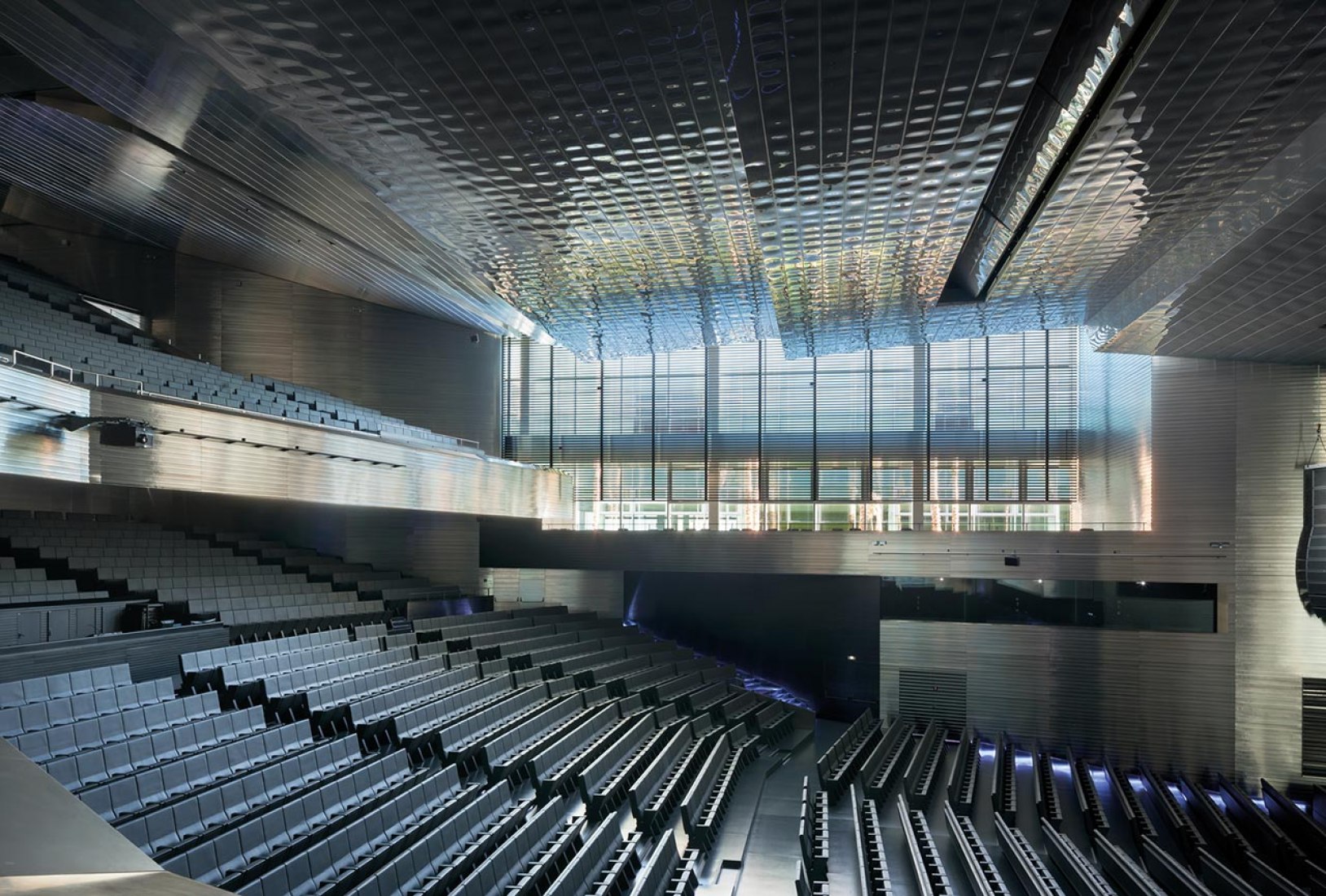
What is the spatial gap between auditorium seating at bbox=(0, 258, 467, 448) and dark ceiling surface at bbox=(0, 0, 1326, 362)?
4.12ft

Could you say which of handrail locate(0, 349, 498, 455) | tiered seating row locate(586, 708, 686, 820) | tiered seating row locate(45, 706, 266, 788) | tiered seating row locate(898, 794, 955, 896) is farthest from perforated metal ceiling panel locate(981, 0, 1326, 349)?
handrail locate(0, 349, 498, 455)

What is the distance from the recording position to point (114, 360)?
12.1 m

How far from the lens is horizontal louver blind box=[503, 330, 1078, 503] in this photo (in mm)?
17719

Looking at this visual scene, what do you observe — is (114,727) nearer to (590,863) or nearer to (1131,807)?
(590,863)

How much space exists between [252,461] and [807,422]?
9.70 metres

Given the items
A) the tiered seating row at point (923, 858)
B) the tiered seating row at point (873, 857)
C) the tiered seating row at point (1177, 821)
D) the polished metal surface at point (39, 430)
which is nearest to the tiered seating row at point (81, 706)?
the polished metal surface at point (39, 430)

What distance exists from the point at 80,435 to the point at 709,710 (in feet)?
27.0

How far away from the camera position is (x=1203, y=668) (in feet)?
48.2

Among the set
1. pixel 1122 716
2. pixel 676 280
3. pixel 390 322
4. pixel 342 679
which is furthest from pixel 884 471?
pixel 342 679

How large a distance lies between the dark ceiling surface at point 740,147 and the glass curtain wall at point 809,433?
3951 mm

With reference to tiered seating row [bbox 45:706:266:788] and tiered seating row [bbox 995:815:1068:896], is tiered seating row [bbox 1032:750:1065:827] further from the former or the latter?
tiered seating row [bbox 45:706:266:788]

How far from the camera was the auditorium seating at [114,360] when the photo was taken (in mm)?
11094

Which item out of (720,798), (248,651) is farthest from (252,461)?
(720,798)

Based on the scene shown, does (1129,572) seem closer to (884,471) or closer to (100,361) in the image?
(884,471)
